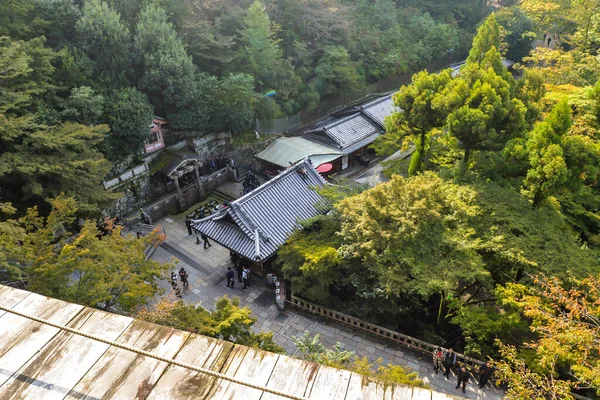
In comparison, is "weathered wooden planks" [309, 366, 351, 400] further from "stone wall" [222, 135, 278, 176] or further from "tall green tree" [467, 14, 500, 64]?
"stone wall" [222, 135, 278, 176]

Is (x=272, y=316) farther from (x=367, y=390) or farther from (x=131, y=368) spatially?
(x=367, y=390)

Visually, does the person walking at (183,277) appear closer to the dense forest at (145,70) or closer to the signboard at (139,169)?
the dense forest at (145,70)

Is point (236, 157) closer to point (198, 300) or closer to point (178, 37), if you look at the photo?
point (178, 37)

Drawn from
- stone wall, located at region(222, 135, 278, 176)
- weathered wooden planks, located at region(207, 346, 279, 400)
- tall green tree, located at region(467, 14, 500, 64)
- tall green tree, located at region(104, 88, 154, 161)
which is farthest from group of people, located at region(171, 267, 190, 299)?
tall green tree, located at region(467, 14, 500, 64)

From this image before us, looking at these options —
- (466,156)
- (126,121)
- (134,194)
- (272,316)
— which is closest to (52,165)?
(126,121)

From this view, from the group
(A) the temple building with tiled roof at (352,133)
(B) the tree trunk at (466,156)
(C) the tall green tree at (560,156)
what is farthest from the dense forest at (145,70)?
(C) the tall green tree at (560,156)

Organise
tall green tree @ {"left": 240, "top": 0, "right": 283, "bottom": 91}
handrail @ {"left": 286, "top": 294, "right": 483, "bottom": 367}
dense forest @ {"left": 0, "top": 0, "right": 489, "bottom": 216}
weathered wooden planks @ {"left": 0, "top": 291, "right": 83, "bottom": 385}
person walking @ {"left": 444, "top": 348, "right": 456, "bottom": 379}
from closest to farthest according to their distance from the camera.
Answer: weathered wooden planks @ {"left": 0, "top": 291, "right": 83, "bottom": 385}, person walking @ {"left": 444, "top": 348, "right": 456, "bottom": 379}, handrail @ {"left": 286, "top": 294, "right": 483, "bottom": 367}, dense forest @ {"left": 0, "top": 0, "right": 489, "bottom": 216}, tall green tree @ {"left": 240, "top": 0, "right": 283, "bottom": 91}
